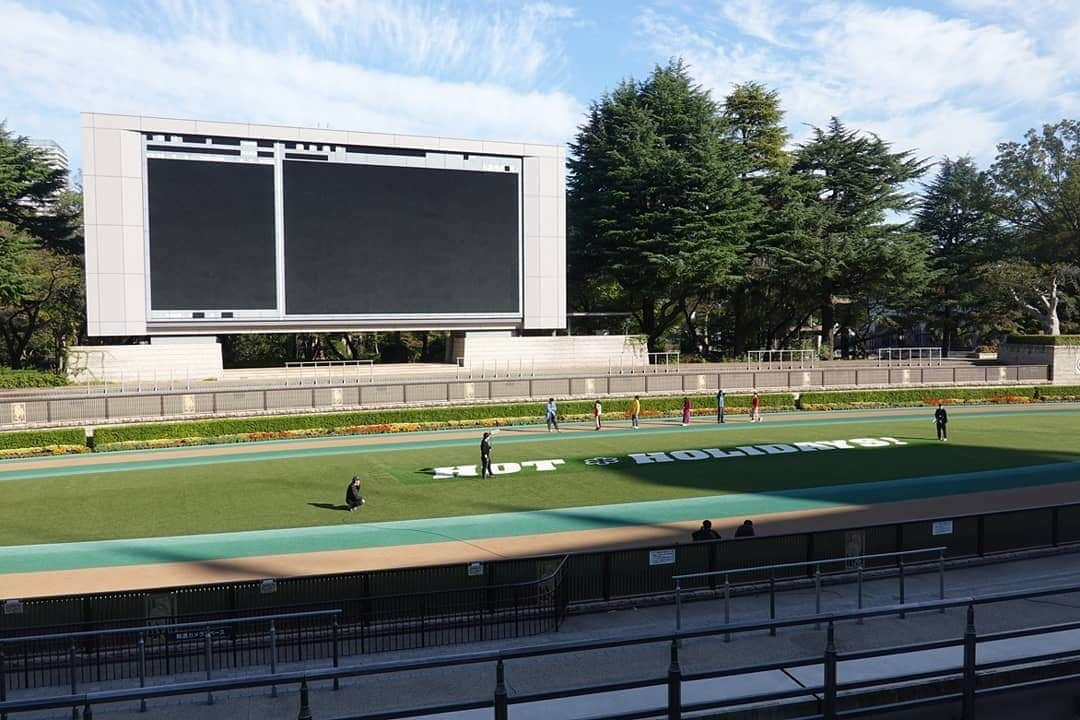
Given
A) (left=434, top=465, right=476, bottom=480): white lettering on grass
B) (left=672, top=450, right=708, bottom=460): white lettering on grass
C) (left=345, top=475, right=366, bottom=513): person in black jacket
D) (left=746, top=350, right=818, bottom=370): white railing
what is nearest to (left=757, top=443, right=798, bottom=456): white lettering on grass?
(left=672, top=450, right=708, bottom=460): white lettering on grass

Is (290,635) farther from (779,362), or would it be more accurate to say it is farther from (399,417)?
(779,362)

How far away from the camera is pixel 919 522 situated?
16.8 meters

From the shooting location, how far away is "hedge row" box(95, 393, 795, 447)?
118 feet

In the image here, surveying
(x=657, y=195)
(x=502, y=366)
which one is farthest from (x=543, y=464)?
(x=657, y=195)

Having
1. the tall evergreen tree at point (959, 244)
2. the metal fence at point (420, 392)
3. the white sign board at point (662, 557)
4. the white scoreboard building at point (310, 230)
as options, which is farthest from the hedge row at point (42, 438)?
the tall evergreen tree at point (959, 244)

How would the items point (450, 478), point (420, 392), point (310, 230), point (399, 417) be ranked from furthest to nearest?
point (310, 230)
point (420, 392)
point (399, 417)
point (450, 478)

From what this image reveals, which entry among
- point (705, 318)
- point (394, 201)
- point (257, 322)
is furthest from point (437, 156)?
point (705, 318)

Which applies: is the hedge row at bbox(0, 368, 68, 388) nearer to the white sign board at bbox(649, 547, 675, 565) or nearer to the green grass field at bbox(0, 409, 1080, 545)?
the green grass field at bbox(0, 409, 1080, 545)

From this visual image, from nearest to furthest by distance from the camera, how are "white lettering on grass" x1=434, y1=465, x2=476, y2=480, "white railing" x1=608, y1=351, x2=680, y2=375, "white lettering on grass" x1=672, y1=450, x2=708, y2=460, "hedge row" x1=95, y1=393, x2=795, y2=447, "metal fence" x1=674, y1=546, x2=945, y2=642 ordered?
"metal fence" x1=674, y1=546, x2=945, y2=642 → "white lettering on grass" x1=434, y1=465, x2=476, y2=480 → "white lettering on grass" x1=672, y1=450, x2=708, y2=460 → "hedge row" x1=95, y1=393, x2=795, y2=447 → "white railing" x1=608, y1=351, x2=680, y2=375

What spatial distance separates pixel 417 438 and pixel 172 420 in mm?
11569

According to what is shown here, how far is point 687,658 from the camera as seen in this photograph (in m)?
12.1

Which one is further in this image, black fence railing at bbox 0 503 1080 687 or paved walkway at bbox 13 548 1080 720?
black fence railing at bbox 0 503 1080 687

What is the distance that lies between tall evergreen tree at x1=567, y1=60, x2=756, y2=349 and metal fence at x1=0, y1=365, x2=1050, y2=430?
36.5 ft

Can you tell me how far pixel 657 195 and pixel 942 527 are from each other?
4854cm
